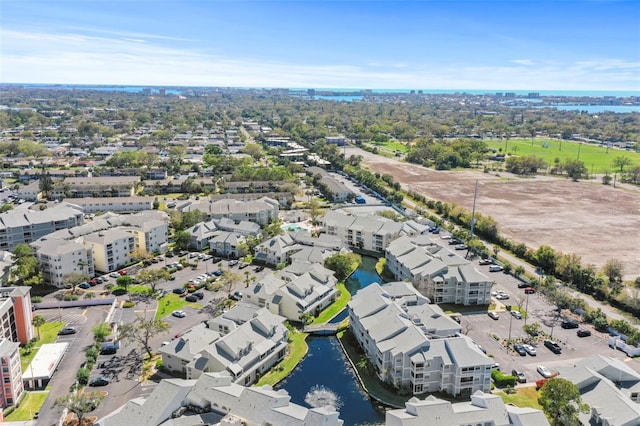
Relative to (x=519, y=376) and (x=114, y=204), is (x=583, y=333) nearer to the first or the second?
(x=519, y=376)

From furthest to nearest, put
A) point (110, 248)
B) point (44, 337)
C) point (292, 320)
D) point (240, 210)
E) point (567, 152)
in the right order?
point (567, 152) < point (240, 210) < point (110, 248) < point (292, 320) < point (44, 337)

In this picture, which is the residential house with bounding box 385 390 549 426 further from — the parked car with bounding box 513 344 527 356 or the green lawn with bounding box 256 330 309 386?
the parked car with bounding box 513 344 527 356

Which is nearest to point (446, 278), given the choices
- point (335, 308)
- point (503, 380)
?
point (335, 308)

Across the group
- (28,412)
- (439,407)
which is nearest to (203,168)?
(28,412)

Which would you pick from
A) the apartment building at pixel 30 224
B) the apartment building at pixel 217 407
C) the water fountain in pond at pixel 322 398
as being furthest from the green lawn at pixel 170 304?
the apartment building at pixel 30 224

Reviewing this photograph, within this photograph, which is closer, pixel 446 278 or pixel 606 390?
pixel 606 390

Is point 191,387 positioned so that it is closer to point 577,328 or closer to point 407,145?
point 577,328
